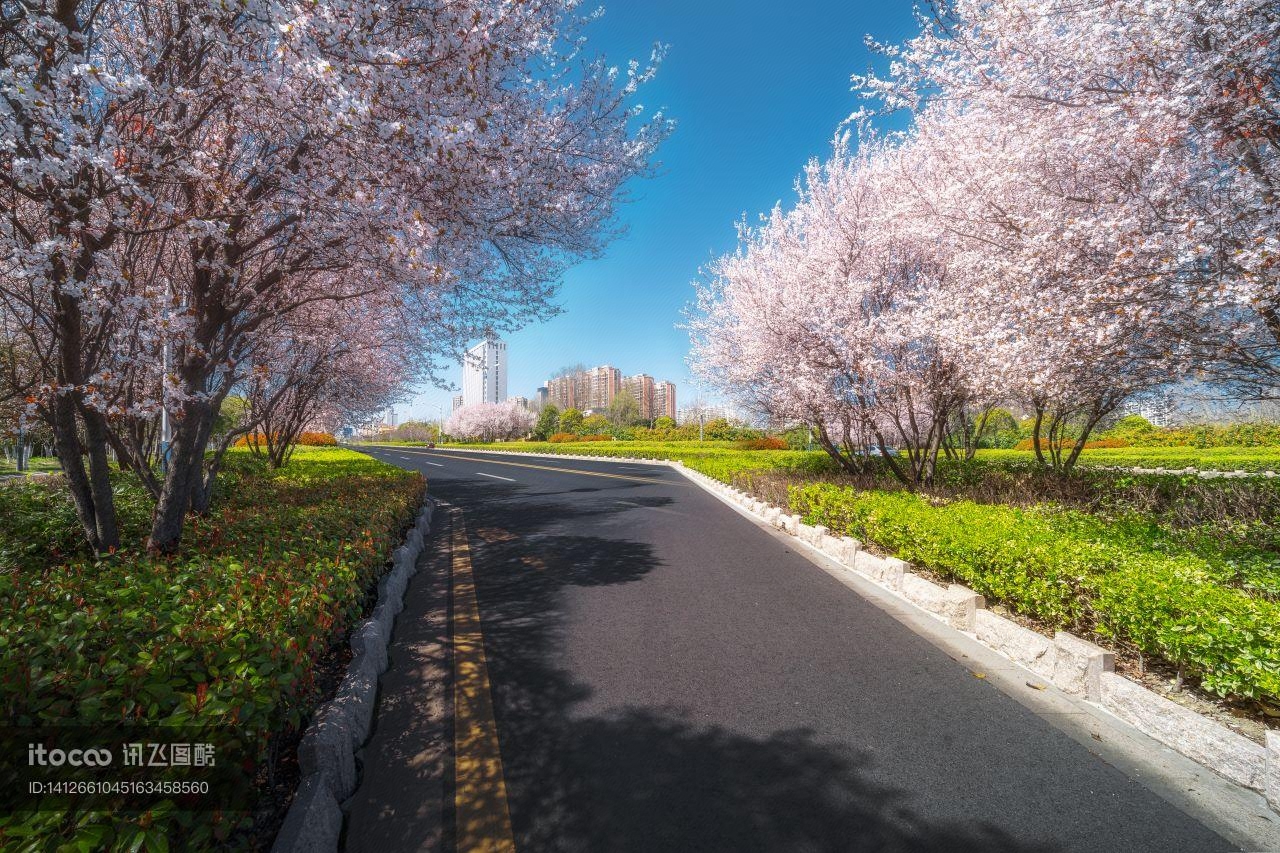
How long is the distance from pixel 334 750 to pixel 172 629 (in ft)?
3.51

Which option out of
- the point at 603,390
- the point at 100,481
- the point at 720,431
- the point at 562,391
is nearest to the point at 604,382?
the point at 603,390

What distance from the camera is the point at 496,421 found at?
80.2 meters

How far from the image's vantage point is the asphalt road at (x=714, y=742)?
2.43 meters

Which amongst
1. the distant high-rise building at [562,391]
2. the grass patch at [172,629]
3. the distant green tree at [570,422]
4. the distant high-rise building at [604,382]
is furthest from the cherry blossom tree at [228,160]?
the distant high-rise building at [604,382]

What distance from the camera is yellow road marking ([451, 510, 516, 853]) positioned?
2.43 meters

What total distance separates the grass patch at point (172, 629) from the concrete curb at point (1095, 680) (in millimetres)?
4667

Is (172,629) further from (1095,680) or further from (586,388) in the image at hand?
(586,388)

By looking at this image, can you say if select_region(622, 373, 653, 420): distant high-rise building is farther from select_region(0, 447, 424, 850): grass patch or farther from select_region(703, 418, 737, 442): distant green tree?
select_region(0, 447, 424, 850): grass patch

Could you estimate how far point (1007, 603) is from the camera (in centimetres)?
482

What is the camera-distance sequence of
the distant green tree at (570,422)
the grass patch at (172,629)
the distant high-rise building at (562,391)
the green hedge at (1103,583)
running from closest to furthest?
the grass patch at (172,629)
the green hedge at (1103,583)
the distant green tree at (570,422)
the distant high-rise building at (562,391)

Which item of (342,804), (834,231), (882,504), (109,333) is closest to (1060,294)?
(882,504)

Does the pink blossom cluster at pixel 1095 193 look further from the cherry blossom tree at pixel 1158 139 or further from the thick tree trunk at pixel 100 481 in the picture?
the thick tree trunk at pixel 100 481

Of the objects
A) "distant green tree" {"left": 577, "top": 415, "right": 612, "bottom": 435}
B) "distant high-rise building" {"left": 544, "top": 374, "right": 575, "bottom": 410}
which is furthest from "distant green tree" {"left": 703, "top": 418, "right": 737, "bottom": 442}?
"distant high-rise building" {"left": 544, "top": 374, "right": 575, "bottom": 410}

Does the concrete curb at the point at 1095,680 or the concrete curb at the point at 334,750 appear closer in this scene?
the concrete curb at the point at 334,750
